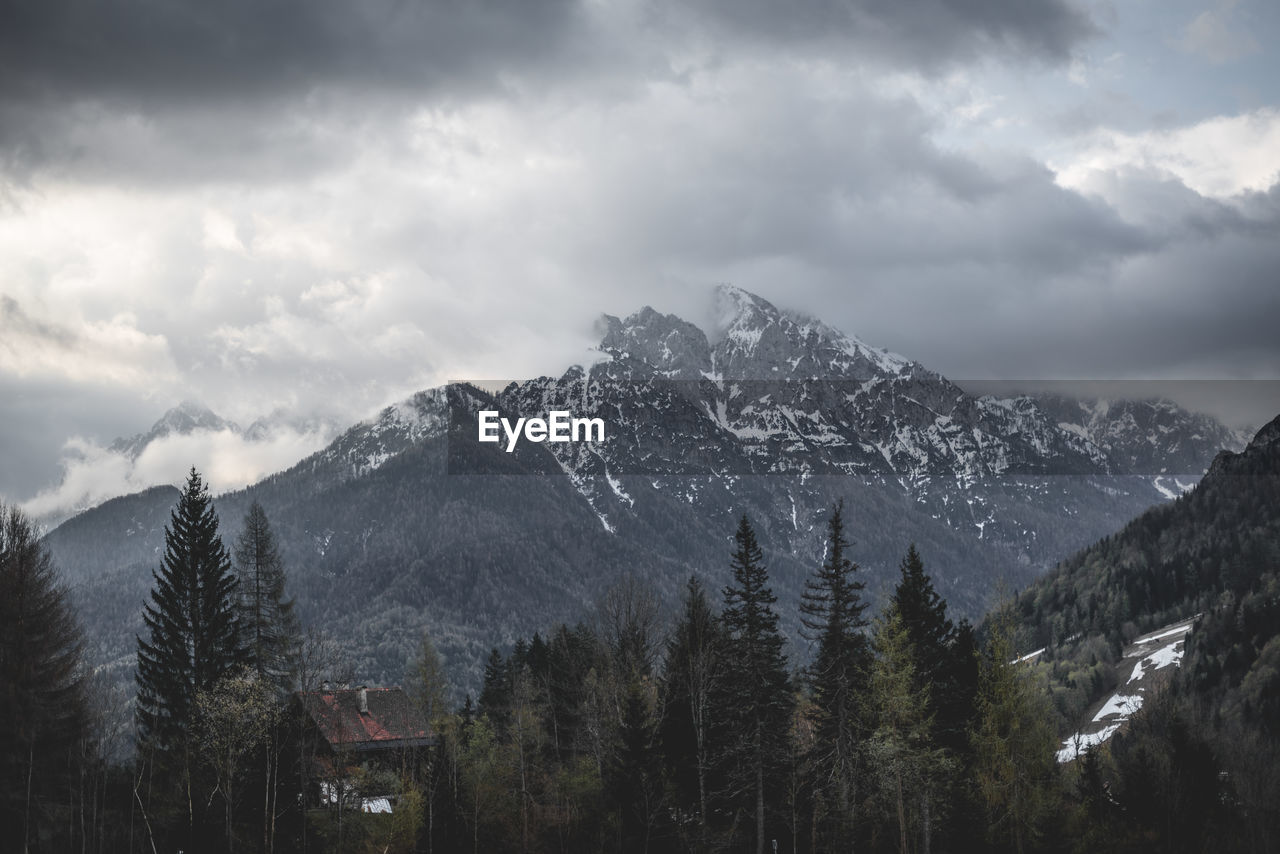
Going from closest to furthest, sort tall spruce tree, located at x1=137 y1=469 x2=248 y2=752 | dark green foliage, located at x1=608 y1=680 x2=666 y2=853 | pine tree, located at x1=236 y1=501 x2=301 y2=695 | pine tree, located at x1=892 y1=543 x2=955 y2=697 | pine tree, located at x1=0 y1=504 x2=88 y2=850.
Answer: pine tree, located at x1=0 y1=504 x2=88 y2=850
dark green foliage, located at x1=608 y1=680 x2=666 y2=853
pine tree, located at x1=892 y1=543 x2=955 y2=697
tall spruce tree, located at x1=137 y1=469 x2=248 y2=752
pine tree, located at x1=236 y1=501 x2=301 y2=695

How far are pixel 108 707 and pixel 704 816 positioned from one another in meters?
48.3

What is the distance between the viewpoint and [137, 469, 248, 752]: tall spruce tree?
74688 millimetres

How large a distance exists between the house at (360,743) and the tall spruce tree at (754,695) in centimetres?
2186

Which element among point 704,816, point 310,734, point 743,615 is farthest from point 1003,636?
point 310,734

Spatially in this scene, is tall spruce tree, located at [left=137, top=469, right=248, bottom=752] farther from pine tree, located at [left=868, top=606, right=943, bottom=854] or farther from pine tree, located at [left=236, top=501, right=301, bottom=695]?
pine tree, located at [left=868, top=606, right=943, bottom=854]

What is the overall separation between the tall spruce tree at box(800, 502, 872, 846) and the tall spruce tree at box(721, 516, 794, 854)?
7.83 ft

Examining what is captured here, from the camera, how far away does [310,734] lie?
80.6 m

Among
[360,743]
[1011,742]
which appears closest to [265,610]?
[360,743]

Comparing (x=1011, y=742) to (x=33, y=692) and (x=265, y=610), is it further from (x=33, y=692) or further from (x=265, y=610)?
(x=33, y=692)

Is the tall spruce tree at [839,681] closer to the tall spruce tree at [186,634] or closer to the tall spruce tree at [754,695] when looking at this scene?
the tall spruce tree at [754,695]

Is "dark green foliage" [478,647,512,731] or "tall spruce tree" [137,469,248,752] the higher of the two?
"tall spruce tree" [137,469,248,752]

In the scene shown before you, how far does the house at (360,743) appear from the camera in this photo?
7088cm

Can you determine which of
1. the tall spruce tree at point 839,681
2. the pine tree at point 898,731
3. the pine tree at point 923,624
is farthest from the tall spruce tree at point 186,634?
the pine tree at point 923,624

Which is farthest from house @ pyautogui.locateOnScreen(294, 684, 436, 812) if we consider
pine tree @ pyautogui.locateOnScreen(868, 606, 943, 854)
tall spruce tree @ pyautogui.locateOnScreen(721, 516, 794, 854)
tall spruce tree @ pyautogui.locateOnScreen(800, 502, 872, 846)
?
pine tree @ pyautogui.locateOnScreen(868, 606, 943, 854)
